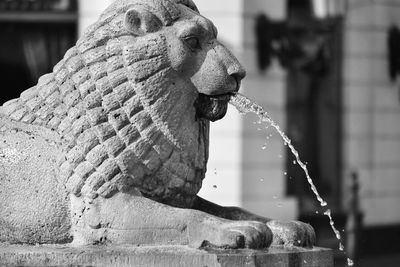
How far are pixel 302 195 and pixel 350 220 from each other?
0.86 m

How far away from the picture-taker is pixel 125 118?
5.07 metres

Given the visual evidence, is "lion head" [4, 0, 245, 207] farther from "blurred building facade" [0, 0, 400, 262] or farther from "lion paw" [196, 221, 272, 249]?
"blurred building facade" [0, 0, 400, 262]

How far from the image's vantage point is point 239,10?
1270 centimetres

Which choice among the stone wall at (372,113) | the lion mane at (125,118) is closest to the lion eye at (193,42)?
the lion mane at (125,118)

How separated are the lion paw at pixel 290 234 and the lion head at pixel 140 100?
48cm

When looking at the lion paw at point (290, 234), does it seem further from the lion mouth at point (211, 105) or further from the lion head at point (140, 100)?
the lion mouth at point (211, 105)

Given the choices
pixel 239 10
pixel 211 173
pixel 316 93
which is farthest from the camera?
pixel 316 93

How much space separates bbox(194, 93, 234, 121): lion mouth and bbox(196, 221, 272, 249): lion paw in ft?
2.28

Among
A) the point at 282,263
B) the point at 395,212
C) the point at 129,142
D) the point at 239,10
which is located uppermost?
the point at 239,10

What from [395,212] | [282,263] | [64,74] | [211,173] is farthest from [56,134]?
[395,212]

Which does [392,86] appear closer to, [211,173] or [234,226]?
[211,173]

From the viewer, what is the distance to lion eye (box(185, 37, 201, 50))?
5.20 metres

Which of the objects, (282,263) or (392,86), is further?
(392,86)

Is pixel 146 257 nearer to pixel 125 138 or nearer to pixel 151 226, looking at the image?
pixel 151 226
